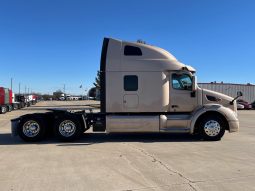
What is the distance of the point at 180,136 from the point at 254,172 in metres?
6.71

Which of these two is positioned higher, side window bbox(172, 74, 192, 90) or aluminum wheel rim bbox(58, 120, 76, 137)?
side window bbox(172, 74, 192, 90)

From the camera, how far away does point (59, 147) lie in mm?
11617

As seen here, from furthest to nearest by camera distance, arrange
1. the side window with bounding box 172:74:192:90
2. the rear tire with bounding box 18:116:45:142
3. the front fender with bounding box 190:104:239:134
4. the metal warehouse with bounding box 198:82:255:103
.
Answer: the metal warehouse with bounding box 198:82:255:103 < the side window with bounding box 172:74:192:90 < the rear tire with bounding box 18:116:45:142 < the front fender with bounding box 190:104:239:134

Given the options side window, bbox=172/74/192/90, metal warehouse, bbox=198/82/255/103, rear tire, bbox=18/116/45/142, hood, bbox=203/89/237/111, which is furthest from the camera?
metal warehouse, bbox=198/82/255/103

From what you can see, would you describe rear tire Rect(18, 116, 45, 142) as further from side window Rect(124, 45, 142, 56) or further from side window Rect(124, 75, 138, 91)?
side window Rect(124, 45, 142, 56)

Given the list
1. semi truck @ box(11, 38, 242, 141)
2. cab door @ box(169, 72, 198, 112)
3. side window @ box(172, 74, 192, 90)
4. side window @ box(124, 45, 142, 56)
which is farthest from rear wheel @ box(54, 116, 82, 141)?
side window @ box(172, 74, 192, 90)

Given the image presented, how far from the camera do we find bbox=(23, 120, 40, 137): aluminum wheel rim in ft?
43.0

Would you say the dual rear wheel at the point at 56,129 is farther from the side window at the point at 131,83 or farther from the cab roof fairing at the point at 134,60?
the cab roof fairing at the point at 134,60

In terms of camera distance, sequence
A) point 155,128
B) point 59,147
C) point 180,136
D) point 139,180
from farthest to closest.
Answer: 1. point 180,136
2. point 155,128
3. point 59,147
4. point 139,180

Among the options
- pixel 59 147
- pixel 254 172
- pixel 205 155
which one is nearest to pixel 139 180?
pixel 254 172

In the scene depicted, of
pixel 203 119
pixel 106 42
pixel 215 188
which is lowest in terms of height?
pixel 215 188

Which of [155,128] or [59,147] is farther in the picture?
[155,128]

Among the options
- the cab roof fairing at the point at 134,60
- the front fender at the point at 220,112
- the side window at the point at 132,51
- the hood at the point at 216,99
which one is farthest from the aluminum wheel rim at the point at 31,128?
the hood at the point at 216,99

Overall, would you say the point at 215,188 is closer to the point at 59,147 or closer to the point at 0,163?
the point at 0,163
